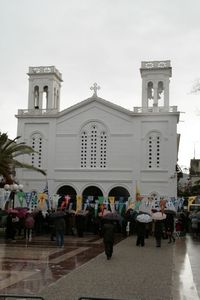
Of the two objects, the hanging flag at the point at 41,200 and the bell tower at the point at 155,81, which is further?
the bell tower at the point at 155,81

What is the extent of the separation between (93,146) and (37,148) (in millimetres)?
5446

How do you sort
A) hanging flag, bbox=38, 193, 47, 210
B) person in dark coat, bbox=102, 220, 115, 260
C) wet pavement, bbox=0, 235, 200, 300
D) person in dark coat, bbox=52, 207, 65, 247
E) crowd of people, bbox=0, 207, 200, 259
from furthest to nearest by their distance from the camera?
hanging flag, bbox=38, 193, 47, 210 → crowd of people, bbox=0, 207, 200, 259 → person in dark coat, bbox=52, 207, 65, 247 → person in dark coat, bbox=102, 220, 115, 260 → wet pavement, bbox=0, 235, 200, 300

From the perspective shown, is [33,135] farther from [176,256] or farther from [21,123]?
[176,256]

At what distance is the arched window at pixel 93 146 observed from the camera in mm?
43553

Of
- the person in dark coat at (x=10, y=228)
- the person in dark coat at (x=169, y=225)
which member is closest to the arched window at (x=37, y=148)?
the person in dark coat at (x=169, y=225)

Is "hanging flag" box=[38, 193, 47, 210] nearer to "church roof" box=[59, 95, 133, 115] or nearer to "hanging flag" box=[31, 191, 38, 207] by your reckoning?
"hanging flag" box=[31, 191, 38, 207]

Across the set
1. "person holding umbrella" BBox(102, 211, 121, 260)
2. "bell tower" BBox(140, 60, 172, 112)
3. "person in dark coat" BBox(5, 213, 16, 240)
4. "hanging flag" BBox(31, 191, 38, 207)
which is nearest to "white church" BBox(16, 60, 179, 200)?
"bell tower" BBox(140, 60, 172, 112)

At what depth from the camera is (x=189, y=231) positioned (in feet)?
105

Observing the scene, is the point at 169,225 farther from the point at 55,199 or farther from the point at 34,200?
the point at 55,199

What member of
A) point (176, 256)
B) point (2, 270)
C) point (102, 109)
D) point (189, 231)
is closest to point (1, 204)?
point (189, 231)

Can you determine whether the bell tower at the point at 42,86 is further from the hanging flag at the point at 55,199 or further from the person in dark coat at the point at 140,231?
the person in dark coat at the point at 140,231

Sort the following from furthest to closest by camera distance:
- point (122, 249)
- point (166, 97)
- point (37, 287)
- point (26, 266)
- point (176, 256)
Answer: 1. point (166, 97)
2. point (122, 249)
3. point (176, 256)
4. point (26, 266)
5. point (37, 287)

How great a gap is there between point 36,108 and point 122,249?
29930mm

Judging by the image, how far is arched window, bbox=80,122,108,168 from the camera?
4355 cm
